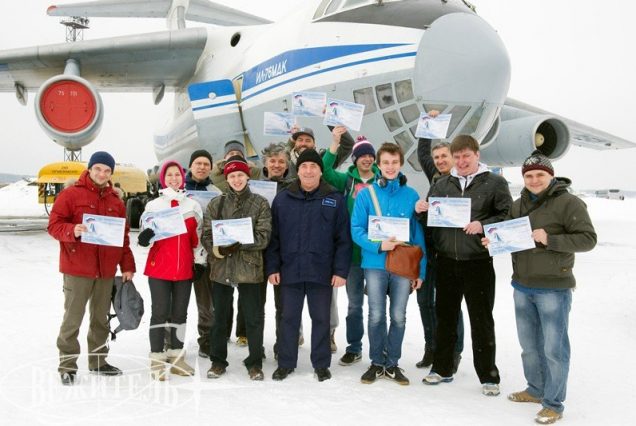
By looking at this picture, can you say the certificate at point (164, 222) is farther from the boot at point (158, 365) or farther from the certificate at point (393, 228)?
the certificate at point (393, 228)

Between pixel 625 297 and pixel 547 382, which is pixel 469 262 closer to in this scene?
pixel 547 382

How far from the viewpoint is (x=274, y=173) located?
4.05 metres

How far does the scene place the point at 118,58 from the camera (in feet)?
32.3

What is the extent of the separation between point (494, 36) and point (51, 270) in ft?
21.1

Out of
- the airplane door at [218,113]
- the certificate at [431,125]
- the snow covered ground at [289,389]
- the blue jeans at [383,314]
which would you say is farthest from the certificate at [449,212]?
Answer: the airplane door at [218,113]

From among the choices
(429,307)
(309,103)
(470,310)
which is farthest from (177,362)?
(309,103)

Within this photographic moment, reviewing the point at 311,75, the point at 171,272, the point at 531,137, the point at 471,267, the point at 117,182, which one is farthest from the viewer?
the point at 117,182

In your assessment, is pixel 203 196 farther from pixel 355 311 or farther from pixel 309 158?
pixel 355 311

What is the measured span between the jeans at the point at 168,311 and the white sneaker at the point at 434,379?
173 centimetres

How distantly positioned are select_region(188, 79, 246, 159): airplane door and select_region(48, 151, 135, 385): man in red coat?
392 cm

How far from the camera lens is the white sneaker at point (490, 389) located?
10.4 feet

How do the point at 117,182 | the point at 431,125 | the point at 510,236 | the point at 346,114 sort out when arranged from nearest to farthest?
the point at 510,236
the point at 431,125
the point at 346,114
the point at 117,182

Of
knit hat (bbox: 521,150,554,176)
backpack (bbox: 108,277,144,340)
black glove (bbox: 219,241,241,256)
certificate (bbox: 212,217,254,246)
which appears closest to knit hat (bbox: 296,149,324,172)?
certificate (bbox: 212,217,254,246)

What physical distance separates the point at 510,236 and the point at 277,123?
3.05 m
